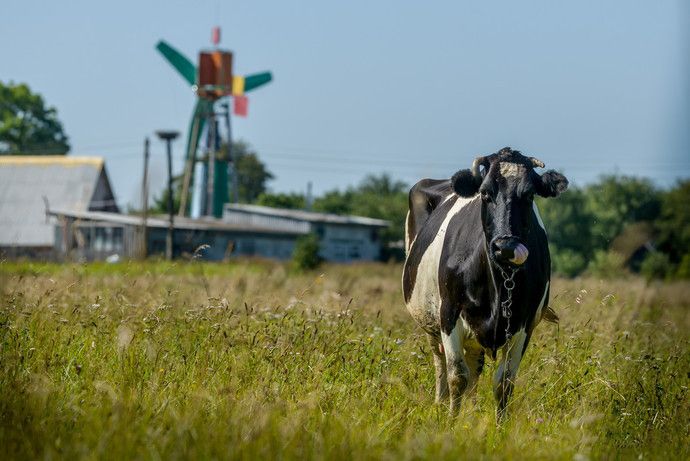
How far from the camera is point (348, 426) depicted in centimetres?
618

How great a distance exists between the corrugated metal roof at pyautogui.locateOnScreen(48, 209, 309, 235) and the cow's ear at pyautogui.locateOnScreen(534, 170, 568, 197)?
55884mm

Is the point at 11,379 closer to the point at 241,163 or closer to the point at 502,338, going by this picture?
the point at 502,338

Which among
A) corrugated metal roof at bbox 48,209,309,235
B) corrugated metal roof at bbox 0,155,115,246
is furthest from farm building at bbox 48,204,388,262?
corrugated metal roof at bbox 0,155,115,246

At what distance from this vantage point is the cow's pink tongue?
7.61 meters

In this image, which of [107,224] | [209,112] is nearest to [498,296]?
[107,224]

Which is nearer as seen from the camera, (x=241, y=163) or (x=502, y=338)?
(x=502, y=338)

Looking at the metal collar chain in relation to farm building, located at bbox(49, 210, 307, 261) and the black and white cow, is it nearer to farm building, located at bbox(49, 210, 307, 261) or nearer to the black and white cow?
the black and white cow

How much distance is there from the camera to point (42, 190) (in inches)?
2896

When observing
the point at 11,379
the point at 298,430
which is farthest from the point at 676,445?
the point at 11,379

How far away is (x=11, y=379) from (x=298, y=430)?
1.86 metres

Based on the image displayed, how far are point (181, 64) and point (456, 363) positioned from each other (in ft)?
278

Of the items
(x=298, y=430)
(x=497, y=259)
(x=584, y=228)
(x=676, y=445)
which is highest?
(x=497, y=259)

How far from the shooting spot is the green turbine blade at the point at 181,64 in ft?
297

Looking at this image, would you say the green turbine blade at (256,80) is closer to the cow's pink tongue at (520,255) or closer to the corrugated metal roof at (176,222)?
the corrugated metal roof at (176,222)
